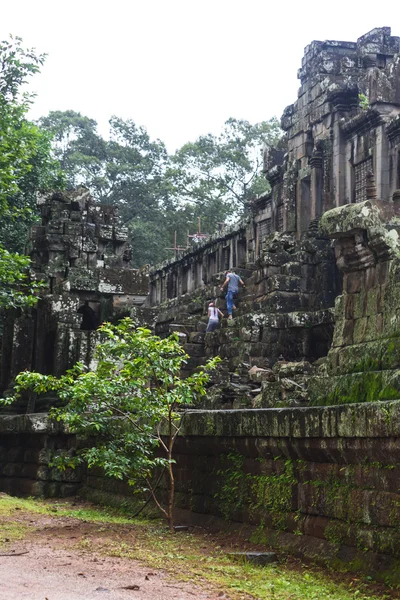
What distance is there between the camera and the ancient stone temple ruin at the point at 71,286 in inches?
574

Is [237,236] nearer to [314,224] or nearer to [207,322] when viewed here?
[314,224]

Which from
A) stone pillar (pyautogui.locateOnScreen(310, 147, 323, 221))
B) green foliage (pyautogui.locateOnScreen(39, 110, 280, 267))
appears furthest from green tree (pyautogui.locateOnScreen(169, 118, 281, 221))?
stone pillar (pyautogui.locateOnScreen(310, 147, 323, 221))

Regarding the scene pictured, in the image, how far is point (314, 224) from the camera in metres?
25.7

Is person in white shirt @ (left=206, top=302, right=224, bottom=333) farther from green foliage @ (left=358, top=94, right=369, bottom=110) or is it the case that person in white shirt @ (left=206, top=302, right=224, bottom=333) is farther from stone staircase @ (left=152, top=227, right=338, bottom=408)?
green foliage @ (left=358, top=94, right=369, bottom=110)

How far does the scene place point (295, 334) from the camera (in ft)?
68.9

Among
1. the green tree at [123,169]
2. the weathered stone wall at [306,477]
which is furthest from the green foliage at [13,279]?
the green tree at [123,169]

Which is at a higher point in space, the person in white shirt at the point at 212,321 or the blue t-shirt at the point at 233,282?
the blue t-shirt at the point at 233,282

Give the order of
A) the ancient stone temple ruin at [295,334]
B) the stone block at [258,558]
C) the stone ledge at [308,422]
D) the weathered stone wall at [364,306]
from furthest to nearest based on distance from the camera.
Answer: the weathered stone wall at [364,306], the stone block at [258,558], the ancient stone temple ruin at [295,334], the stone ledge at [308,422]

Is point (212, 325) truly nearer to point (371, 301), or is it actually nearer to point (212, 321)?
point (212, 321)

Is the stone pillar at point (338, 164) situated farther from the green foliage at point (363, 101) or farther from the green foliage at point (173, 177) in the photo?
the green foliage at point (173, 177)

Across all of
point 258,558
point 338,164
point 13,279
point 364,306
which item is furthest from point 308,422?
point 338,164

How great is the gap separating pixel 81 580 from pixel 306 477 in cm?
184

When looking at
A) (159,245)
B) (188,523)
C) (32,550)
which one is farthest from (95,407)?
(159,245)

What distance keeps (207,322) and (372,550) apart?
17693 millimetres
